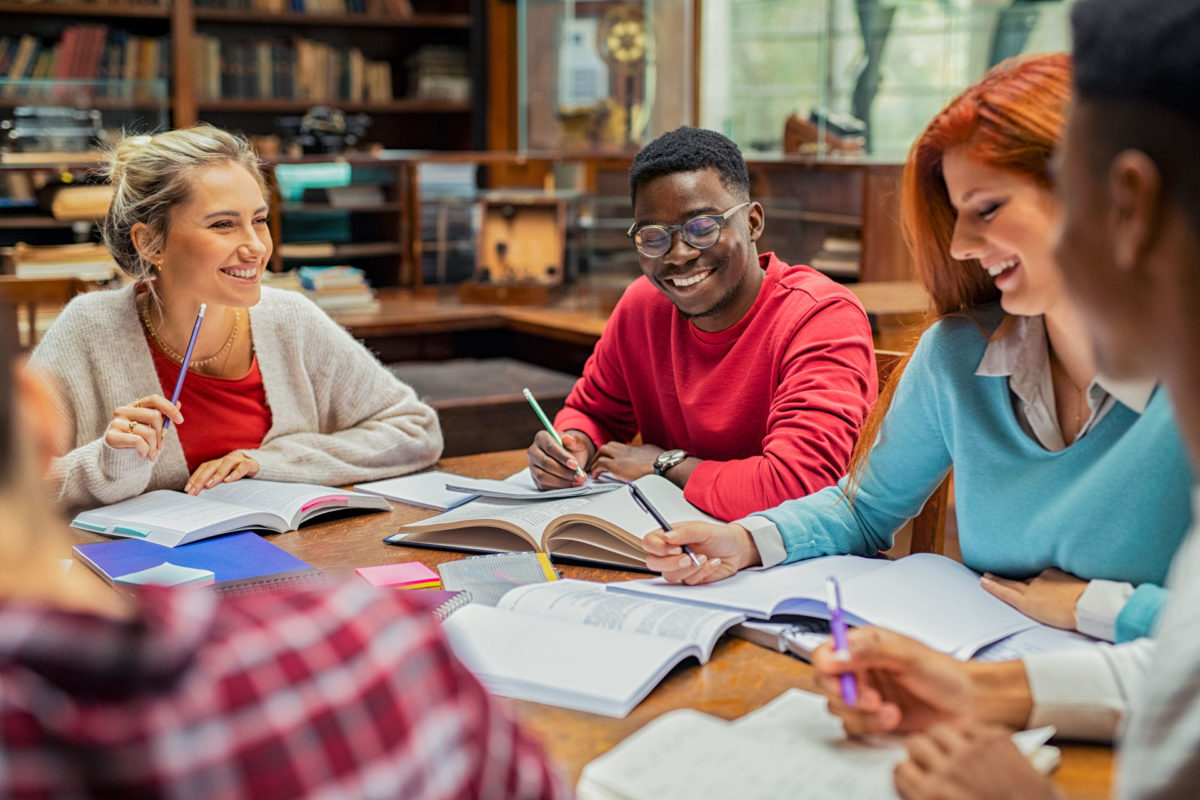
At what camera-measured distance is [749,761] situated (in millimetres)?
1010

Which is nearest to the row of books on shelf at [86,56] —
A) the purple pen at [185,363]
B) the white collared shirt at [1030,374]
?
the purple pen at [185,363]

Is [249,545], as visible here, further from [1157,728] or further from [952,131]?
[1157,728]

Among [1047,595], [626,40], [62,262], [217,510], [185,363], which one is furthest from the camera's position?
[626,40]

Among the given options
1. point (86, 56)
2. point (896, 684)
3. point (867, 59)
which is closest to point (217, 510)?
point (896, 684)

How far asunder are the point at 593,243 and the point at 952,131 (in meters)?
3.20

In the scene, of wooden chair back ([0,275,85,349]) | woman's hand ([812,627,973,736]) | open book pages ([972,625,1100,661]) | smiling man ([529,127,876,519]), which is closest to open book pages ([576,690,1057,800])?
woman's hand ([812,627,973,736])

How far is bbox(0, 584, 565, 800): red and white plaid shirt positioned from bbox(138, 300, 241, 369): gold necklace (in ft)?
5.18

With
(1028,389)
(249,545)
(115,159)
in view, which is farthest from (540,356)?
(1028,389)

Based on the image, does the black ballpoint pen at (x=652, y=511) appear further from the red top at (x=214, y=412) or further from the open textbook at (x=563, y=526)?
the red top at (x=214, y=412)

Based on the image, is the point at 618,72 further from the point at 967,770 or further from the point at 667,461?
the point at 967,770

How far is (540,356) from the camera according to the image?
4.50 metres

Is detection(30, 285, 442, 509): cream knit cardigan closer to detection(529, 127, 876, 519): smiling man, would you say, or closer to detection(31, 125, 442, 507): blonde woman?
detection(31, 125, 442, 507): blonde woman

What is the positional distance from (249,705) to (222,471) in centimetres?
148

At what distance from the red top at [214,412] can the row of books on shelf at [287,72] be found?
4.30 metres
